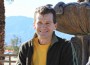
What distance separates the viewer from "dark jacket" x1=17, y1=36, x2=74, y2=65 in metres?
2.82

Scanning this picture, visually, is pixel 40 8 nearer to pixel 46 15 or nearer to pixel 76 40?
pixel 46 15

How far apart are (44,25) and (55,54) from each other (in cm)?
26

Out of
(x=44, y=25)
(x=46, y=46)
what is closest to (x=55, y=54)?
(x=46, y=46)

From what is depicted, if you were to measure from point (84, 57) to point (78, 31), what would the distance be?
1.39ft

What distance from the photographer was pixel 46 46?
2832 millimetres

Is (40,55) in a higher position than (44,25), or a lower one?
lower

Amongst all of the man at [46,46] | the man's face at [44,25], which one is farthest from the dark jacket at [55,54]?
the man's face at [44,25]

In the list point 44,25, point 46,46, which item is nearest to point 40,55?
point 46,46

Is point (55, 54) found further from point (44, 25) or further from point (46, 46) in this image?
point (44, 25)

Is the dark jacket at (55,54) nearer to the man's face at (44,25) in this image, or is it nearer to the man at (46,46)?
the man at (46,46)

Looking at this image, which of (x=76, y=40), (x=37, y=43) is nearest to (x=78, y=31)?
(x=76, y=40)

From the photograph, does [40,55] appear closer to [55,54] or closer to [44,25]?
[55,54]

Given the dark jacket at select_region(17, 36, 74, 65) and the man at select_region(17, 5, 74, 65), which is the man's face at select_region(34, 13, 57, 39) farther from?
the dark jacket at select_region(17, 36, 74, 65)

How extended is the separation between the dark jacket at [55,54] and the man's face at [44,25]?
12 cm
